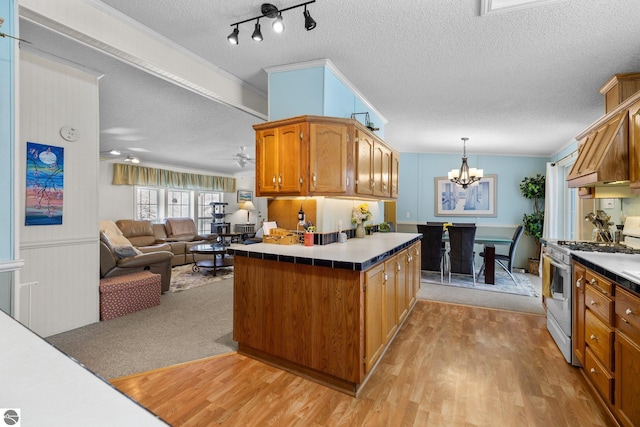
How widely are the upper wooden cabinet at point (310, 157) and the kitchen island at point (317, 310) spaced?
0.63 meters

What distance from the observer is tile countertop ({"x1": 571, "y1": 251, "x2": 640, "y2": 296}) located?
158cm

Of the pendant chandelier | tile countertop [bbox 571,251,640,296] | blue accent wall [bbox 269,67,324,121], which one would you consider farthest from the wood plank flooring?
the pendant chandelier

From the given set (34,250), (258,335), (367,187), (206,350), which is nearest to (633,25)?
(367,187)

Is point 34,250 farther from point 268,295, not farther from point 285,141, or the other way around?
point 285,141

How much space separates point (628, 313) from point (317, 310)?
1741 mm

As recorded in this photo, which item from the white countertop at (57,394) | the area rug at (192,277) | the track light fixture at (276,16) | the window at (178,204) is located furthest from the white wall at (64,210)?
the window at (178,204)

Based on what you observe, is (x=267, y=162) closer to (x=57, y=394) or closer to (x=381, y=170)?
(x=381, y=170)

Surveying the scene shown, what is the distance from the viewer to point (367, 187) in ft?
10.4

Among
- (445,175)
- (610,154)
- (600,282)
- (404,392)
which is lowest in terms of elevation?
(404,392)

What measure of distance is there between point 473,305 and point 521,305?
0.62m

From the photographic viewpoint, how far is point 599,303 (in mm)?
1942

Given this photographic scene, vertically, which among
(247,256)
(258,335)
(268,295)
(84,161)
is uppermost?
(84,161)

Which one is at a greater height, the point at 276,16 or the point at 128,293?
the point at 276,16

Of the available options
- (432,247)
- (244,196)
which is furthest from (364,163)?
(244,196)
